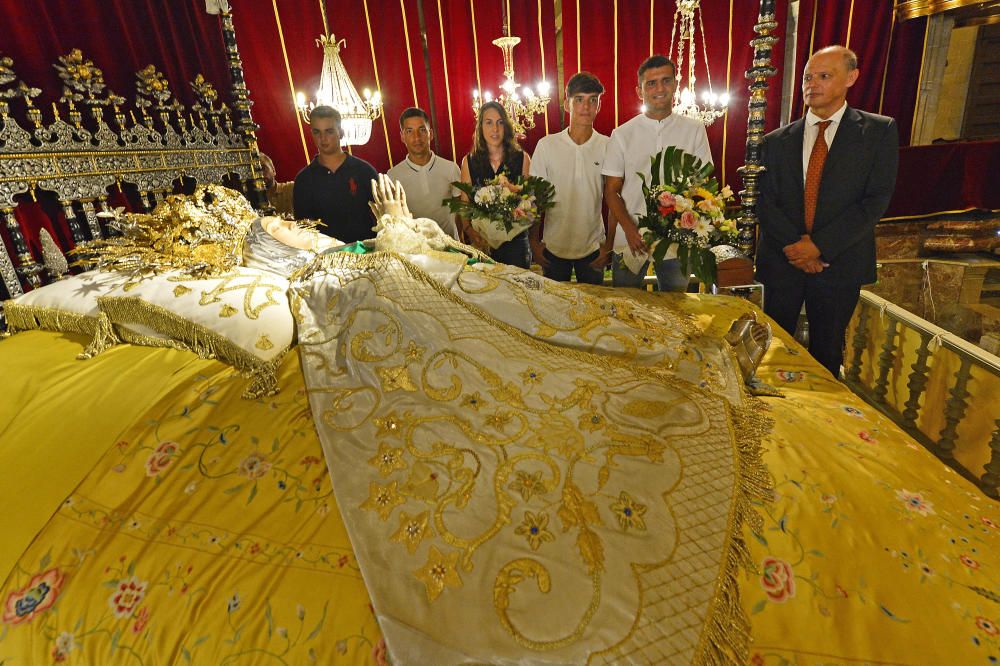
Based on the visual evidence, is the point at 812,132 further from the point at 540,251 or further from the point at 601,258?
the point at 540,251

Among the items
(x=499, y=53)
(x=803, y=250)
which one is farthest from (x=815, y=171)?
(x=499, y=53)

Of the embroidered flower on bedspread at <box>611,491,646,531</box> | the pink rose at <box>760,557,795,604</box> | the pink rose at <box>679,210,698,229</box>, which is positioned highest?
the pink rose at <box>679,210,698,229</box>

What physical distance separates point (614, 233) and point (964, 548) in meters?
2.20

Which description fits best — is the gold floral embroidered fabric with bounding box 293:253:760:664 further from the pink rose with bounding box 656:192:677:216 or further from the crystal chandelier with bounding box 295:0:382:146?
the crystal chandelier with bounding box 295:0:382:146

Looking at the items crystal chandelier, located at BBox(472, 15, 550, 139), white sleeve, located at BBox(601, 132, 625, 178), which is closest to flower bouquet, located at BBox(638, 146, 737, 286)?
white sleeve, located at BBox(601, 132, 625, 178)

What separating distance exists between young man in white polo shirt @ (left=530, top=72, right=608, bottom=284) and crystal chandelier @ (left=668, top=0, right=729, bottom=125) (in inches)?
91.3

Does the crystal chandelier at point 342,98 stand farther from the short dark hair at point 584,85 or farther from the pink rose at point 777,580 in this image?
the pink rose at point 777,580

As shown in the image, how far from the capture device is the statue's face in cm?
209

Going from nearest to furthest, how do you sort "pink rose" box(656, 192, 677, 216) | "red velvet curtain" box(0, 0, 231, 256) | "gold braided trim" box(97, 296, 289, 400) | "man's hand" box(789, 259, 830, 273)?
"gold braided trim" box(97, 296, 289, 400)
"red velvet curtain" box(0, 0, 231, 256)
"pink rose" box(656, 192, 677, 216)
"man's hand" box(789, 259, 830, 273)

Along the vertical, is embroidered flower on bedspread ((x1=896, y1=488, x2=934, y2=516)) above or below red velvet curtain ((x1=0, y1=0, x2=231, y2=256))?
below

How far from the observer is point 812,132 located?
240 centimetres

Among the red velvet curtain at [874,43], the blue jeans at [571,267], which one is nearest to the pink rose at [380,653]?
the blue jeans at [571,267]

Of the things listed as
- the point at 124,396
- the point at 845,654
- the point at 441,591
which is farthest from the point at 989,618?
the point at 124,396

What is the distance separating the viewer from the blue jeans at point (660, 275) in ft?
8.81
